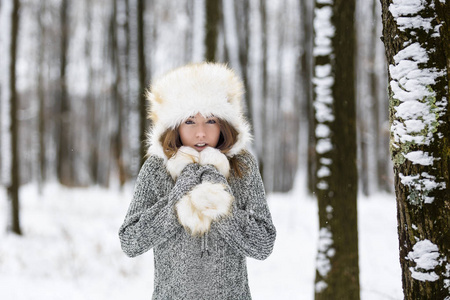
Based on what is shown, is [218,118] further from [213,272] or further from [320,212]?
[320,212]

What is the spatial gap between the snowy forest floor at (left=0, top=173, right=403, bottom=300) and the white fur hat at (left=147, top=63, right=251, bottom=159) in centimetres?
300

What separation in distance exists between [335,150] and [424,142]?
6.89 ft

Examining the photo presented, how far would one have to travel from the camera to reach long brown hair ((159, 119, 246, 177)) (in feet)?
7.47

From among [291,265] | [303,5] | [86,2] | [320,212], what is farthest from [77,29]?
[320,212]

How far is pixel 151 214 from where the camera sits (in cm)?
217

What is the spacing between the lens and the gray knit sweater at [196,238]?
2129 mm

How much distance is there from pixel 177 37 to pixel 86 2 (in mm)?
4924

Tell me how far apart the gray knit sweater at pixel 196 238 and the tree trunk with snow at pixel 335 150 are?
2.00m

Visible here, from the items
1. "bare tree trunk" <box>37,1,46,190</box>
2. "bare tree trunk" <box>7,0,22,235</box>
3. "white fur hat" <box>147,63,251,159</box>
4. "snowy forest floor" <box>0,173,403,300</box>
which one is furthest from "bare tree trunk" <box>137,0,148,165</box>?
"bare tree trunk" <box>37,1,46,190</box>

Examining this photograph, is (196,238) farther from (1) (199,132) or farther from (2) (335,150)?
(2) (335,150)

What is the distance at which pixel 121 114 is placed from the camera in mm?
19828

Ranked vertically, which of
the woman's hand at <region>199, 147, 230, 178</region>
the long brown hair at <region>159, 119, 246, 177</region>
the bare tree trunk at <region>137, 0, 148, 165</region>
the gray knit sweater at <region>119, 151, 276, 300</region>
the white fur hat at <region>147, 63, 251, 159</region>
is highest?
the bare tree trunk at <region>137, 0, 148, 165</region>

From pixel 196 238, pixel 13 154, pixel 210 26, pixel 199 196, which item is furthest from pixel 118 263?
pixel 199 196

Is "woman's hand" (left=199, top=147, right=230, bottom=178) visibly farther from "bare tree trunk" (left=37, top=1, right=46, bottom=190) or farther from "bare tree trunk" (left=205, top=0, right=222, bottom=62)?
"bare tree trunk" (left=37, top=1, right=46, bottom=190)
